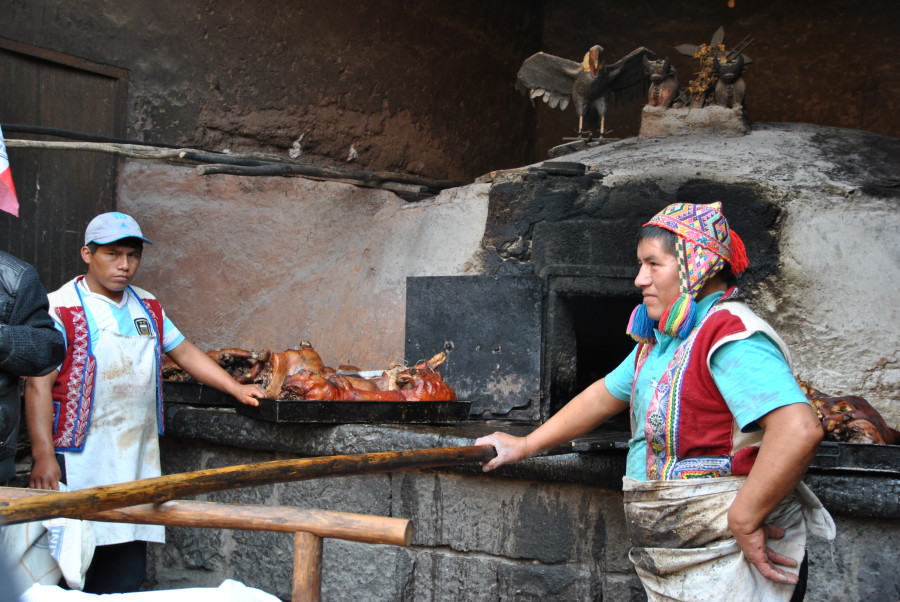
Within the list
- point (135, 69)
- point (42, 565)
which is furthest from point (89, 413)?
point (135, 69)

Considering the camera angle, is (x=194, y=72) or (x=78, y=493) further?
(x=194, y=72)

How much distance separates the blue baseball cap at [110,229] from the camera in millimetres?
3428

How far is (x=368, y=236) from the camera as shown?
542 cm

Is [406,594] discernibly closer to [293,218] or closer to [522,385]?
[522,385]

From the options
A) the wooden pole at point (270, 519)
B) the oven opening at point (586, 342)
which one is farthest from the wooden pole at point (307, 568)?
the oven opening at point (586, 342)

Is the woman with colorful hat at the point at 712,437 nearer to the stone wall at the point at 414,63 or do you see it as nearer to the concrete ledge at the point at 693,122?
the concrete ledge at the point at 693,122

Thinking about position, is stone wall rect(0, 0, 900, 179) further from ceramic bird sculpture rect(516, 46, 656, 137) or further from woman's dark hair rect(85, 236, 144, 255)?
woman's dark hair rect(85, 236, 144, 255)

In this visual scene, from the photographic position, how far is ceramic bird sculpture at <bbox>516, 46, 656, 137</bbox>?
5242 millimetres

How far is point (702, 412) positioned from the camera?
217 centimetres

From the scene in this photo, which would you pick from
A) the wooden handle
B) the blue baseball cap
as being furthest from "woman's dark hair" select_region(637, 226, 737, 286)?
the blue baseball cap

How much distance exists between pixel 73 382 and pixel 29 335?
21.2 inches

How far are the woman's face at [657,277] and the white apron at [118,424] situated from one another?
6.87 feet

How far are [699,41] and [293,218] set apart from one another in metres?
4.10

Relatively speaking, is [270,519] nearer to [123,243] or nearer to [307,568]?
[307,568]
